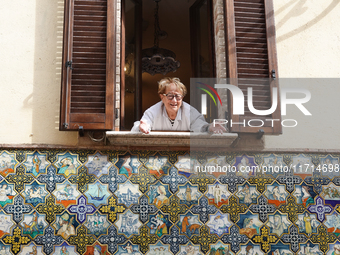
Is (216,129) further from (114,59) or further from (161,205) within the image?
(114,59)

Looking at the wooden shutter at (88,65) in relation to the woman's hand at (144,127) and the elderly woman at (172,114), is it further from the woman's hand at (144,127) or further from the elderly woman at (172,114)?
the elderly woman at (172,114)

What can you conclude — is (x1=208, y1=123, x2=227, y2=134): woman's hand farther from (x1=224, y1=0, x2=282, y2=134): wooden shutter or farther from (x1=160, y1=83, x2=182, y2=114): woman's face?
(x1=160, y1=83, x2=182, y2=114): woman's face

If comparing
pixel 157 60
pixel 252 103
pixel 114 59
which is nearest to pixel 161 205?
pixel 252 103

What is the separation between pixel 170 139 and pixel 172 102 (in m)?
0.38

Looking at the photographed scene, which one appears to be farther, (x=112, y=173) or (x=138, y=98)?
(x=138, y=98)

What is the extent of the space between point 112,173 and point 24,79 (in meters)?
1.22

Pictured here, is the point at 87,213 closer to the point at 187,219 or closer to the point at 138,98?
the point at 187,219

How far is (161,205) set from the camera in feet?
10.7

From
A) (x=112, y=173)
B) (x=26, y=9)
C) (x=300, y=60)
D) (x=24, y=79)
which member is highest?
(x=26, y=9)

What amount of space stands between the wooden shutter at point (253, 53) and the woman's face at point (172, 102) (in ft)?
1.60

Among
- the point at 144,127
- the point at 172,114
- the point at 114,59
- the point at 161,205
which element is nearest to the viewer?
the point at 144,127

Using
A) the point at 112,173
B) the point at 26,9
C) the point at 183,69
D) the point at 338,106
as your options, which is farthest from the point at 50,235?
the point at 183,69

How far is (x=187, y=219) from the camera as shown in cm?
325

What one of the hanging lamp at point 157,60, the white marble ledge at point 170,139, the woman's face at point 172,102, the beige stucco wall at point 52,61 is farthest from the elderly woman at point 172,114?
the hanging lamp at point 157,60
